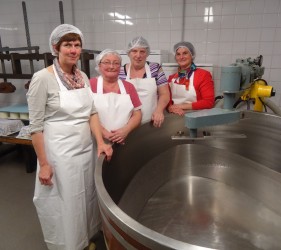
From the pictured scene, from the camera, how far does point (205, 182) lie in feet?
4.81

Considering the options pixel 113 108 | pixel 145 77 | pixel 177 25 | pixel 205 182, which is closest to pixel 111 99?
pixel 113 108

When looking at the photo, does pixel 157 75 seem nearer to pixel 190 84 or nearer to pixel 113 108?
pixel 190 84

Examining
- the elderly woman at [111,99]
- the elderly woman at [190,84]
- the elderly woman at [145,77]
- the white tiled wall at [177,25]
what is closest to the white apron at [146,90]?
the elderly woman at [145,77]

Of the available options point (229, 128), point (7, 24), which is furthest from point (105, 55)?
point (7, 24)

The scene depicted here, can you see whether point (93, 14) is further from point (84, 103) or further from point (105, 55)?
point (84, 103)

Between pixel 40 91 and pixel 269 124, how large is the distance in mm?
1277

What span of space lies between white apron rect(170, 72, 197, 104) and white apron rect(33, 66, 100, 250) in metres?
0.78

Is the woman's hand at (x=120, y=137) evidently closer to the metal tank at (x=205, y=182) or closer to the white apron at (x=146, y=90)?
the metal tank at (x=205, y=182)

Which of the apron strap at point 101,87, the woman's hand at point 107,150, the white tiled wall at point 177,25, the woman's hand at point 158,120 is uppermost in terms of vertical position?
the white tiled wall at point 177,25

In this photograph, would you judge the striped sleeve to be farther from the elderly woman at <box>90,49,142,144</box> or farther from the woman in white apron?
the woman in white apron

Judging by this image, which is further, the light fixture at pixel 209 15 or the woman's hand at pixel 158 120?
the light fixture at pixel 209 15

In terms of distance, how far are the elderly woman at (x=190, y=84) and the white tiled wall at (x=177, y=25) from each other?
974mm

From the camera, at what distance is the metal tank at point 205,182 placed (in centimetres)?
112

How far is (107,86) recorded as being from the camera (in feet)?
4.98
